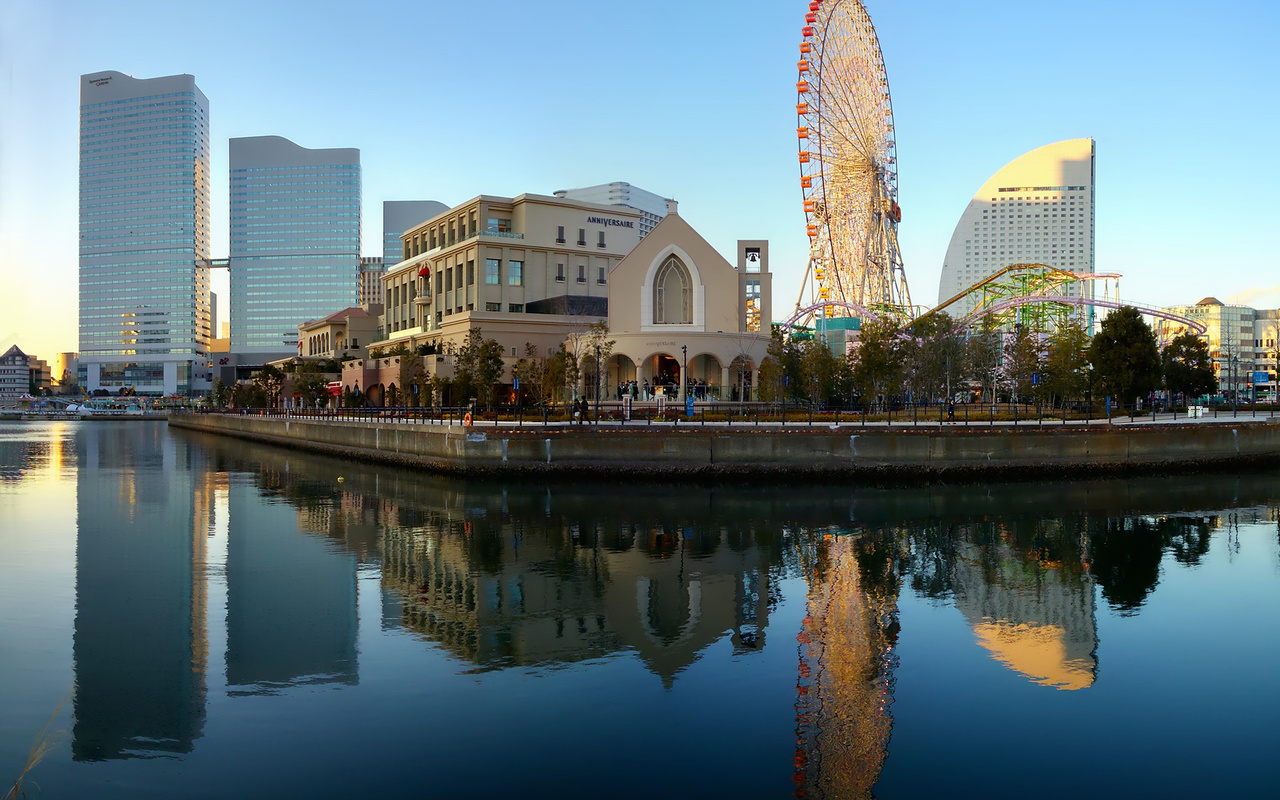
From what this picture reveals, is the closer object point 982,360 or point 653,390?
point 982,360

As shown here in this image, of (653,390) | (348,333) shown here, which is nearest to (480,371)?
(653,390)

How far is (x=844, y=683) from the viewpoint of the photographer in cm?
1402

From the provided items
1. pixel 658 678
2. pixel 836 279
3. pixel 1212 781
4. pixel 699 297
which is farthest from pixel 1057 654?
pixel 836 279

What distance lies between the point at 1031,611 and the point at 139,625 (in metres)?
18.1

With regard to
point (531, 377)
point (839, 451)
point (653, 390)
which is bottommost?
point (839, 451)

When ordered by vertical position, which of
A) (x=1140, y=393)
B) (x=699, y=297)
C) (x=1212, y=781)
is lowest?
(x=1212, y=781)

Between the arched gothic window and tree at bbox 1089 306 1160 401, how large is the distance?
29.1 meters

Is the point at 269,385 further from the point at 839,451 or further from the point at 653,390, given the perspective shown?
the point at 839,451

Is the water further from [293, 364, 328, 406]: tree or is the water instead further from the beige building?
the beige building

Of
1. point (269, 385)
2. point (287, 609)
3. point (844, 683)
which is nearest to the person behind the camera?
point (844, 683)

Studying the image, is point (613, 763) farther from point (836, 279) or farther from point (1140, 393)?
point (836, 279)

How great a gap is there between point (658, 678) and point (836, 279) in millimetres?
75737

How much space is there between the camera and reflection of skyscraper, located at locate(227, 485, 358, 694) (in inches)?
571

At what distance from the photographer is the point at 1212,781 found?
432 inches
